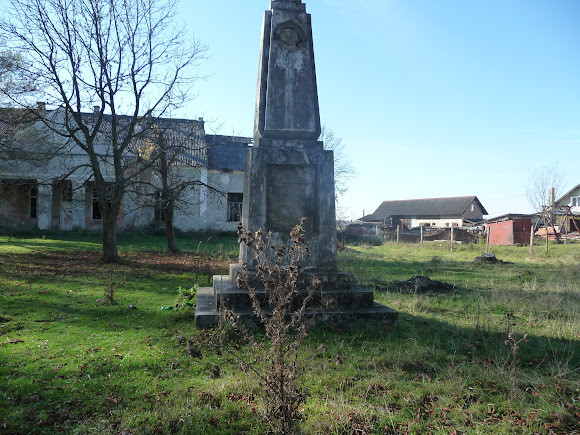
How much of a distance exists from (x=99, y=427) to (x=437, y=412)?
8.05 ft

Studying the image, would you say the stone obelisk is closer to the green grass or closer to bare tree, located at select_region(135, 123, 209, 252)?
the green grass

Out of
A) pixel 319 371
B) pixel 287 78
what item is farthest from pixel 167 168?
pixel 319 371

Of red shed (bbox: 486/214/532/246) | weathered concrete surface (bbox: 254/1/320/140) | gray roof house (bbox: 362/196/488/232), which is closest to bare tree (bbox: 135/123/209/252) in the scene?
weathered concrete surface (bbox: 254/1/320/140)

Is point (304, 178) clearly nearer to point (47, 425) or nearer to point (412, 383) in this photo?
point (412, 383)

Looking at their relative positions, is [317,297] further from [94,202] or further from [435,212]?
[435,212]

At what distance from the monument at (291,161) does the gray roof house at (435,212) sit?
1618 inches

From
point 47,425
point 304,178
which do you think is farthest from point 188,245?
point 47,425

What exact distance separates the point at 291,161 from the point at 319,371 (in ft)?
10.6

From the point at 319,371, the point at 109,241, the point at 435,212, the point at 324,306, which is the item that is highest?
the point at 435,212

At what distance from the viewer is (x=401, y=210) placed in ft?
172

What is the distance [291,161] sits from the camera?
606 cm

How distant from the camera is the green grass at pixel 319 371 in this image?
2.91 m

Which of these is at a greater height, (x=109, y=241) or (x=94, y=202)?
(x=94, y=202)

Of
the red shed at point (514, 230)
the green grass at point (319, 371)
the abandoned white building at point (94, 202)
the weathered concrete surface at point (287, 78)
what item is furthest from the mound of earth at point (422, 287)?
the red shed at point (514, 230)
